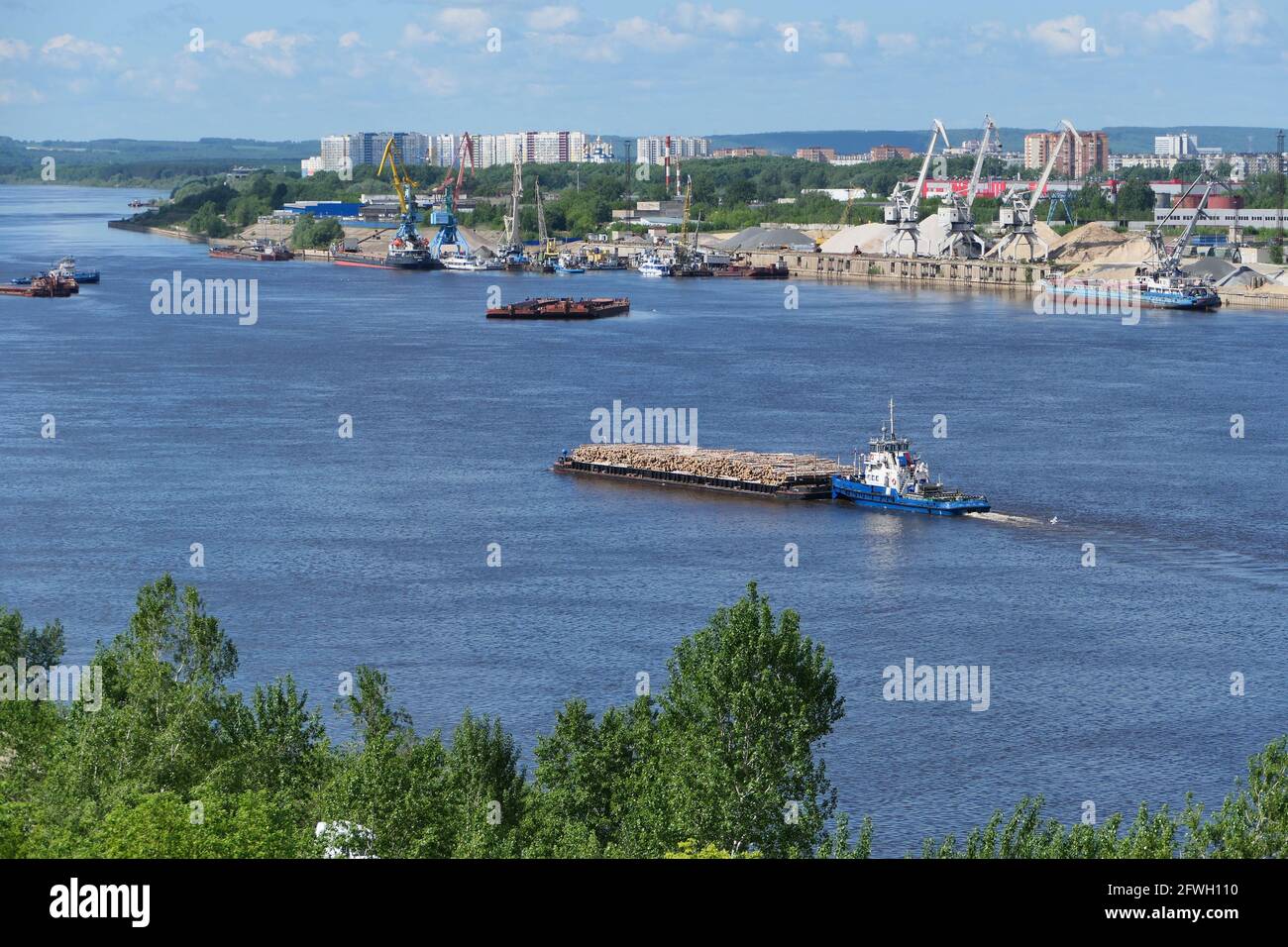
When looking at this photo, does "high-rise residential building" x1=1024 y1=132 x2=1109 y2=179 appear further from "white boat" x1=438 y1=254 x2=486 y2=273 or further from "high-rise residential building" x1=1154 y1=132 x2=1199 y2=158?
"white boat" x1=438 y1=254 x2=486 y2=273

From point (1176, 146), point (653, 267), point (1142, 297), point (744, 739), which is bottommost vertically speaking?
point (744, 739)

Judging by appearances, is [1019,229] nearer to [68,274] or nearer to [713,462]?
[68,274]

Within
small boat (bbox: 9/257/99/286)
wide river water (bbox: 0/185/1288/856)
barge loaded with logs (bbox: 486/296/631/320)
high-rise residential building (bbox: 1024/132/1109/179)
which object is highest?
high-rise residential building (bbox: 1024/132/1109/179)

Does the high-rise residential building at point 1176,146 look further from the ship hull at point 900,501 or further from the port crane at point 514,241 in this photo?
the ship hull at point 900,501

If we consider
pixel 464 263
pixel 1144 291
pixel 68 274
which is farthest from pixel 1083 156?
pixel 68 274

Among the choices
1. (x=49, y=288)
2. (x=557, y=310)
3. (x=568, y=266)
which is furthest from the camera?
(x=568, y=266)

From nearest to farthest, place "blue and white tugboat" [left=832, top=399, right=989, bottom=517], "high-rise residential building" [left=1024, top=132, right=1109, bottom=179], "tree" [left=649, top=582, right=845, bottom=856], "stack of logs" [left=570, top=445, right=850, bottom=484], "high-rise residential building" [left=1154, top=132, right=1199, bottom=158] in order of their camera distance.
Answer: "tree" [left=649, top=582, right=845, bottom=856] → "blue and white tugboat" [left=832, top=399, right=989, bottom=517] → "stack of logs" [left=570, top=445, right=850, bottom=484] → "high-rise residential building" [left=1024, top=132, right=1109, bottom=179] → "high-rise residential building" [left=1154, top=132, right=1199, bottom=158]

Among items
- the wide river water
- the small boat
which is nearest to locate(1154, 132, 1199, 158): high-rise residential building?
the small boat
